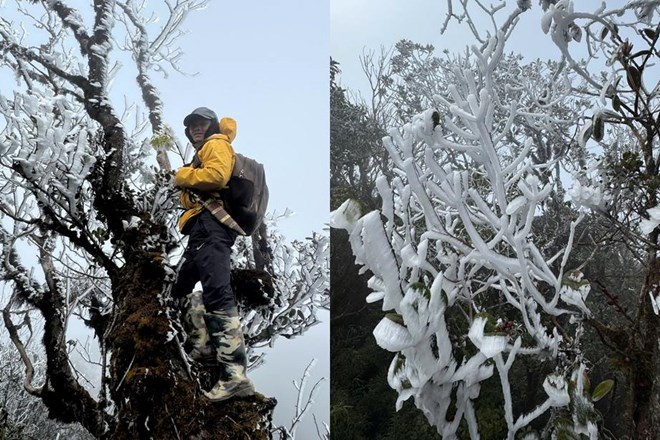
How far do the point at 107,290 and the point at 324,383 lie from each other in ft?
2.88

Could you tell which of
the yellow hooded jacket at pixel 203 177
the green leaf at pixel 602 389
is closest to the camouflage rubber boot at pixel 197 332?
the yellow hooded jacket at pixel 203 177

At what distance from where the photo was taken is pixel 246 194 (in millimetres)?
2889

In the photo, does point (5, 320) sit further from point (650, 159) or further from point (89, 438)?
point (650, 159)

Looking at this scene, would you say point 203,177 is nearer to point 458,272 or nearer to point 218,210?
point 218,210

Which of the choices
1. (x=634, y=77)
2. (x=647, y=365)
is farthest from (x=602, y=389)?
(x=634, y=77)

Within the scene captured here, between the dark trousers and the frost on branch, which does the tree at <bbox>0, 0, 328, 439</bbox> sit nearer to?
the dark trousers

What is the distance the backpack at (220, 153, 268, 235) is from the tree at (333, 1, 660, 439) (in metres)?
0.46

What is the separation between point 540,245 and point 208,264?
1.21 meters

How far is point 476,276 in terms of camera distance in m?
3.16

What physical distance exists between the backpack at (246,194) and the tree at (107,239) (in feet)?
0.37

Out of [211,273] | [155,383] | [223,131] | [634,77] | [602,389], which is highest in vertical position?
Result: [223,131]

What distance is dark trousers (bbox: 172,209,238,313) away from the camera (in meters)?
2.73

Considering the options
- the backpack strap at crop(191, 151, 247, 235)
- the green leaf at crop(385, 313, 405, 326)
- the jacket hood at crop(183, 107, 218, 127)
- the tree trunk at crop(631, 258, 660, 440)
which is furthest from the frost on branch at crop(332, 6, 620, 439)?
the jacket hood at crop(183, 107, 218, 127)

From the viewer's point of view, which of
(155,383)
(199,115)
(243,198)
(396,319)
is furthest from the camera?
(199,115)
